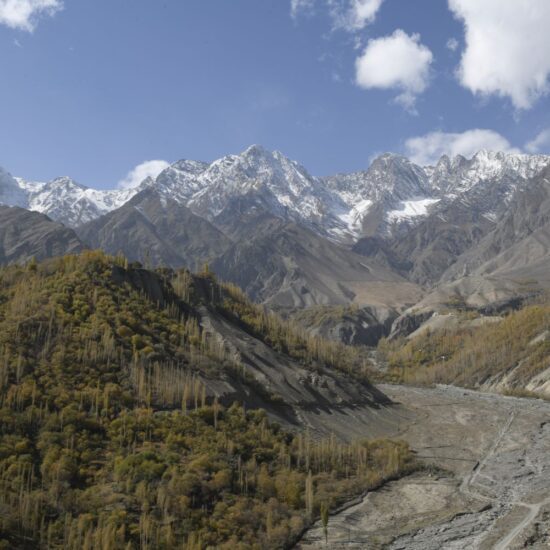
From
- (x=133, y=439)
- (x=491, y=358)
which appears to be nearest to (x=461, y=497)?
(x=133, y=439)

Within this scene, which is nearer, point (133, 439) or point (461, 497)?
point (133, 439)

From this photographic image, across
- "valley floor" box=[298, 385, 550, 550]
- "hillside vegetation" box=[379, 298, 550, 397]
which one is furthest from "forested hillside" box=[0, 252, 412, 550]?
"hillside vegetation" box=[379, 298, 550, 397]

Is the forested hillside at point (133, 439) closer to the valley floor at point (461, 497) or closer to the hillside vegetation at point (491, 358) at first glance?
the valley floor at point (461, 497)

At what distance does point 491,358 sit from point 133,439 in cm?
12035

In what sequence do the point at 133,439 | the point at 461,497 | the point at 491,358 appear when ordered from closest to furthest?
the point at 133,439 → the point at 461,497 → the point at 491,358

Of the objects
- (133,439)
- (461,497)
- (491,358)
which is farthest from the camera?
(491,358)

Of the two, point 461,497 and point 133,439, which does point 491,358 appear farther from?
point 133,439

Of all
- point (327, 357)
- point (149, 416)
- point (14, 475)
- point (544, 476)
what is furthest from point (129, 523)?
point (327, 357)

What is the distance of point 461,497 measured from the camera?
57.6m

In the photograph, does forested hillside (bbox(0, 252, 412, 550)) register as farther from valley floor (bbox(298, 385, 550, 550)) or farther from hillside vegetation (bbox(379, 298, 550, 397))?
hillside vegetation (bbox(379, 298, 550, 397))

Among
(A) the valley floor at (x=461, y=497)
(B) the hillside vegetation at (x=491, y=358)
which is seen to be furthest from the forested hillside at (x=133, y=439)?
(B) the hillside vegetation at (x=491, y=358)

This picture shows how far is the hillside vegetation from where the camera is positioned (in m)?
140

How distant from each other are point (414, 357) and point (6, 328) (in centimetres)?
14457

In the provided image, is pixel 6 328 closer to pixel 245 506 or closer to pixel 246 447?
pixel 246 447
